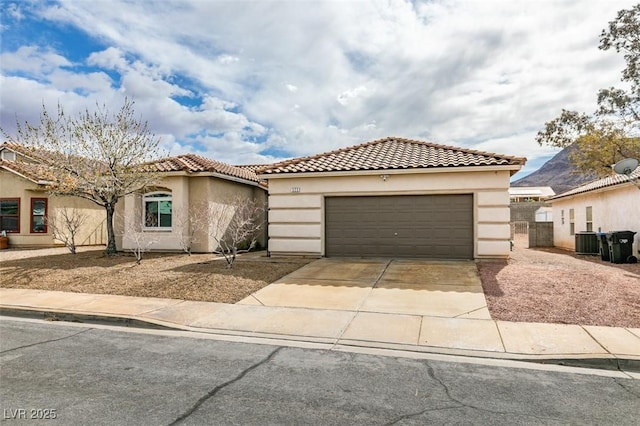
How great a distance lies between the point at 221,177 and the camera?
16.2 meters

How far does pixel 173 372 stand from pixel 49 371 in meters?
1.52

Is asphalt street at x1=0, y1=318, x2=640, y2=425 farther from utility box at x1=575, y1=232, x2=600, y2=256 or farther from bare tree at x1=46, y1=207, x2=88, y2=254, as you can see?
bare tree at x1=46, y1=207, x2=88, y2=254

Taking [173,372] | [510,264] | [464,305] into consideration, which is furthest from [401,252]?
[173,372]

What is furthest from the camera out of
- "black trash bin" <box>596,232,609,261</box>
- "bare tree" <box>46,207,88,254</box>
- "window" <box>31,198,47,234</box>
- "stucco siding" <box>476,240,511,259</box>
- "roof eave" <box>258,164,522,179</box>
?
"window" <box>31,198,47,234</box>

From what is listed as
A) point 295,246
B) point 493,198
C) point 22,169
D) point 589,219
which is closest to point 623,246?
point 493,198

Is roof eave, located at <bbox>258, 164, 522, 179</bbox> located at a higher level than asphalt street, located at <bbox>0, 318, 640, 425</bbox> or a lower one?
higher

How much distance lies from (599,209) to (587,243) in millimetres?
1991

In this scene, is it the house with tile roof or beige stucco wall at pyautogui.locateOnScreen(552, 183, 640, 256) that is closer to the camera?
beige stucco wall at pyautogui.locateOnScreen(552, 183, 640, 256)

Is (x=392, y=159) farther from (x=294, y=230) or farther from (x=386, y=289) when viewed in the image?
(x=386, y=289)

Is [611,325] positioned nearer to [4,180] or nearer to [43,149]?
[43,149]

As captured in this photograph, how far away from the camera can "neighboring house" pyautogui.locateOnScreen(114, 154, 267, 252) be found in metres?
15.5

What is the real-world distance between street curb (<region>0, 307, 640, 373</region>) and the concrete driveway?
1625mm

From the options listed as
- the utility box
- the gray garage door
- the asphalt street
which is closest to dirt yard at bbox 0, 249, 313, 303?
the gray garage door

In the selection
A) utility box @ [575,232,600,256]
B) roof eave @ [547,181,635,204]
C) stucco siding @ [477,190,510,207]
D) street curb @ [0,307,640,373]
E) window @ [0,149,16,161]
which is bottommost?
street curb @ [0,307,640,373]
